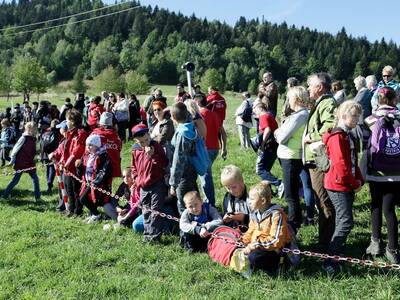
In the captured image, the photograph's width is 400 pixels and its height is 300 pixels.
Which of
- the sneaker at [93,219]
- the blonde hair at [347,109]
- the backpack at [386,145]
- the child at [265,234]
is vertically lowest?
the sneaker at [93,219]

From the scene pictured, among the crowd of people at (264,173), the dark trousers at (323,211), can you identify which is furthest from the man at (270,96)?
the dark trousers at (323,211)

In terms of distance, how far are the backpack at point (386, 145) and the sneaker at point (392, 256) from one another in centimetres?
92

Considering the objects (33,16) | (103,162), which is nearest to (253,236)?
(103,162)

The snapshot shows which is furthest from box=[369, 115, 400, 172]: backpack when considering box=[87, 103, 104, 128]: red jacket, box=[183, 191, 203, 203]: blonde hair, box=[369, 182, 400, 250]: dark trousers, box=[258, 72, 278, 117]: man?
box=[87, 103, 104, 128]: red jacket

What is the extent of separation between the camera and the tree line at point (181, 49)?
123 meters

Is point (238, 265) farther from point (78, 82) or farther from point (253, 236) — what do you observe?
point (78, 82)

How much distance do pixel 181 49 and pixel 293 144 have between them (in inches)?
5005

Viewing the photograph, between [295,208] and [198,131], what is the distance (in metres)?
1.73

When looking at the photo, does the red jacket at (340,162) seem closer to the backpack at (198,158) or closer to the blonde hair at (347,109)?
the blonde hair at (347,109)

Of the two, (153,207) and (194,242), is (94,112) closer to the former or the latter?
(153,207)

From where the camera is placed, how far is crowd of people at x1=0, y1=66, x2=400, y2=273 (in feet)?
17.8

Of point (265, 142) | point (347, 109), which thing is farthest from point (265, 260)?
point (265, 142)

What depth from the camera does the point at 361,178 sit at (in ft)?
18.0

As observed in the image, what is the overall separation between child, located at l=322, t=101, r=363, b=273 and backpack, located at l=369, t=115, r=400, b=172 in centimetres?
50
